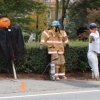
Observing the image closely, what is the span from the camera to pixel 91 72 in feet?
47.9

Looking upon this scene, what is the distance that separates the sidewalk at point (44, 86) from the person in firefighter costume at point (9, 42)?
896 mm

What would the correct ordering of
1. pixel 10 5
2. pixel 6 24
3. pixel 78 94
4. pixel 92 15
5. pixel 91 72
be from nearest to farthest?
pixel 78 94
pixel 6 24
pixel 91 72
pixel 92 15
pixel 10 5

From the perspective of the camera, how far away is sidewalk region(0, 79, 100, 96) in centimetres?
1076

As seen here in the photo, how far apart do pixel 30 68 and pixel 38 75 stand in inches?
15.4

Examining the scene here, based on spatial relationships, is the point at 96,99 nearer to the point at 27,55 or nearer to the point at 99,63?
the point at 27,55

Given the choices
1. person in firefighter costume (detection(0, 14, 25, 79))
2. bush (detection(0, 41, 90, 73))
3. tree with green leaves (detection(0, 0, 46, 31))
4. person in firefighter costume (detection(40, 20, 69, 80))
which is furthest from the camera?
tree with green leaves (detection(0, 0, 46, 31))

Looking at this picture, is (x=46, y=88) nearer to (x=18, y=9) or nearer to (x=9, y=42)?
(x=9, y=42)

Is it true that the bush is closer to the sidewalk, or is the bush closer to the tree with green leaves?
the sidewalk

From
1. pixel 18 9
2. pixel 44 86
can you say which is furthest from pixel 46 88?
pixel 18 9

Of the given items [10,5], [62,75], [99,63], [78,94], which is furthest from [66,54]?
[10,5]

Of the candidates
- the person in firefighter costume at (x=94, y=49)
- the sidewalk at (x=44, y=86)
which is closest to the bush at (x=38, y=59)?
the person in firefighter costume at (x=94, y=49)

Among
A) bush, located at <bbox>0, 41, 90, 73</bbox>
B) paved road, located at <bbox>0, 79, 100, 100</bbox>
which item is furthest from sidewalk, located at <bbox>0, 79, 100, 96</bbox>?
bush, located at <bbox>0, 41, 90, 73</bbox>

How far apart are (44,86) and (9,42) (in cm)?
226

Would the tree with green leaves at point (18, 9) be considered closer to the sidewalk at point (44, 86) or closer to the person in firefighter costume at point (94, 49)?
→ the person in firefighter costume at point (94, 49)
